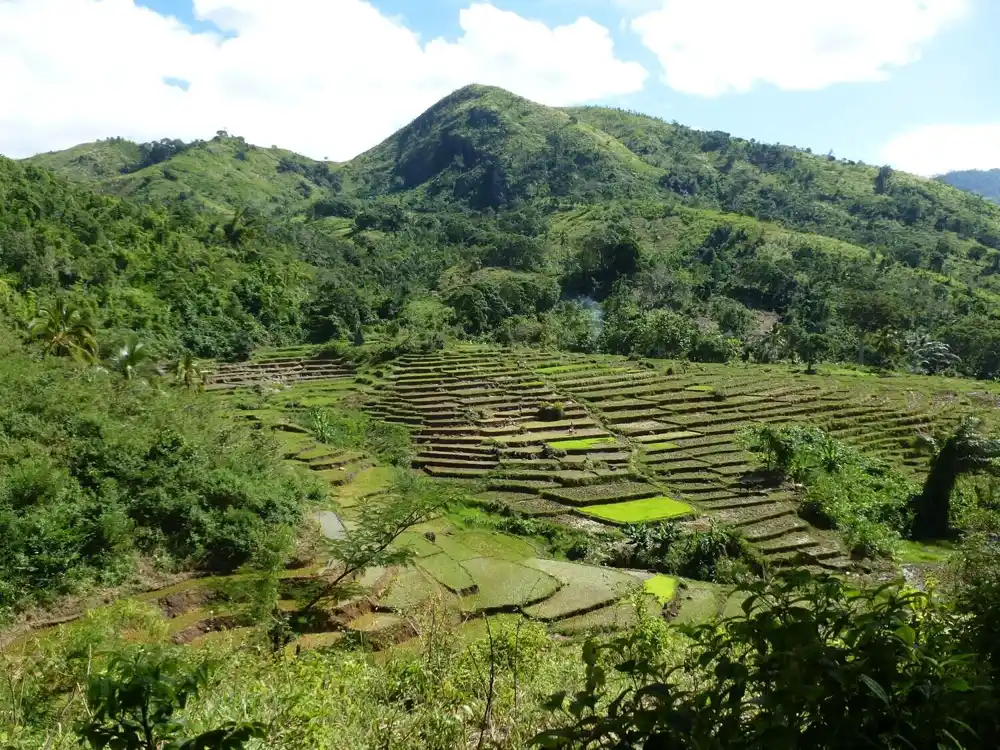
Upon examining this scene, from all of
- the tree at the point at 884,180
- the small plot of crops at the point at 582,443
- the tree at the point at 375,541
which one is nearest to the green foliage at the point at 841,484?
the small plot of crops at the point at 582,443

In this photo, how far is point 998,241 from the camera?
326ft

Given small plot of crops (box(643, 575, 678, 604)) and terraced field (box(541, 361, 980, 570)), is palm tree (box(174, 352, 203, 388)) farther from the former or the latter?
small plot of crops (box(643, 575, 678, 604))

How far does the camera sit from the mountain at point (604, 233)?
62.0 m

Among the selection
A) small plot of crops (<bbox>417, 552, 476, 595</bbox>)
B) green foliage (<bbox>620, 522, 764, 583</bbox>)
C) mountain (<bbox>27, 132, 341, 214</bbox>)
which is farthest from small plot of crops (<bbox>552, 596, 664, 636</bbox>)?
mountain (<bbox>27, 132, 341, 214</bbox>)

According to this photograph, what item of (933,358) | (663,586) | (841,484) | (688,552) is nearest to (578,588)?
(663,586)

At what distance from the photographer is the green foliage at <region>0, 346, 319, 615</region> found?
10.2 metres

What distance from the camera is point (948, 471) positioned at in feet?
86.6

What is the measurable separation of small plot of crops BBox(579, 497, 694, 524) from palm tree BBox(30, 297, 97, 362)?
1969 centimetres

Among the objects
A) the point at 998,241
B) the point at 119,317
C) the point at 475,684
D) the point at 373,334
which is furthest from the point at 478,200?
the point at 475,684

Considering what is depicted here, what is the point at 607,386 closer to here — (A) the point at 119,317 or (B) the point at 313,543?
(B) the point at 313,543

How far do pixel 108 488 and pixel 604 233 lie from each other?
76.2m

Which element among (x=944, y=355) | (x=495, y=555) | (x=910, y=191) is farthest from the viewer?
(x=910, y=191)

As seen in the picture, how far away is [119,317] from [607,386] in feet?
110

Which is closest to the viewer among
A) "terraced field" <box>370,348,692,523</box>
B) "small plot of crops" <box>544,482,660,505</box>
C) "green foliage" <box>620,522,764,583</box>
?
"green foliage" <box>620,522,764,583</box>
